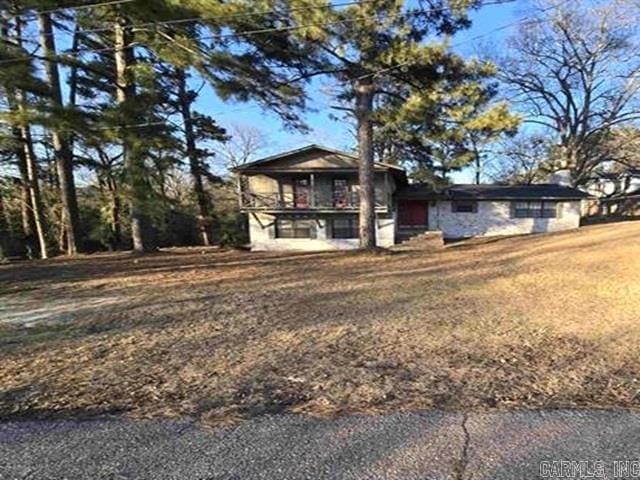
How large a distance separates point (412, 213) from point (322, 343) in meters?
20.9

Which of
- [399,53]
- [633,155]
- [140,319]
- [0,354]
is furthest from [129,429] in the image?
[633,155]

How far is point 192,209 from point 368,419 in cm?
2371

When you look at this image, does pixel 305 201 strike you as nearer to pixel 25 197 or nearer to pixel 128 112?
pixel 128 112

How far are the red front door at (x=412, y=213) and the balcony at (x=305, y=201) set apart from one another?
4.16m

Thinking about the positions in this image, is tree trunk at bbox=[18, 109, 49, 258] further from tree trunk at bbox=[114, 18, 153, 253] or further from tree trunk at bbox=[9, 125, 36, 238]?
tree trunk at bbox=[114, 18, 153, 253]

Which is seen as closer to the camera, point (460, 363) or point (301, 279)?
point (460, 363)

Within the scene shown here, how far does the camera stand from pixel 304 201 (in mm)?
22172

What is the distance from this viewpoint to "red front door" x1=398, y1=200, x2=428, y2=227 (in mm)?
25281

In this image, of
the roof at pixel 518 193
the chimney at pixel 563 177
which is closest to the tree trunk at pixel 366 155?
the roof at pixel 518 193

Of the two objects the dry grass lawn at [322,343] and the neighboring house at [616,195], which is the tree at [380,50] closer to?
the dry grass lawn at [322,343]

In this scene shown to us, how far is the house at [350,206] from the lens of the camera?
21328 mm

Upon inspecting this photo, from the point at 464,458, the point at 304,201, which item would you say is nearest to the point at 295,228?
the point at 304,201

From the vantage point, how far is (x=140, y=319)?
22.2 feet

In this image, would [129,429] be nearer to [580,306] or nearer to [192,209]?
[580,306]
